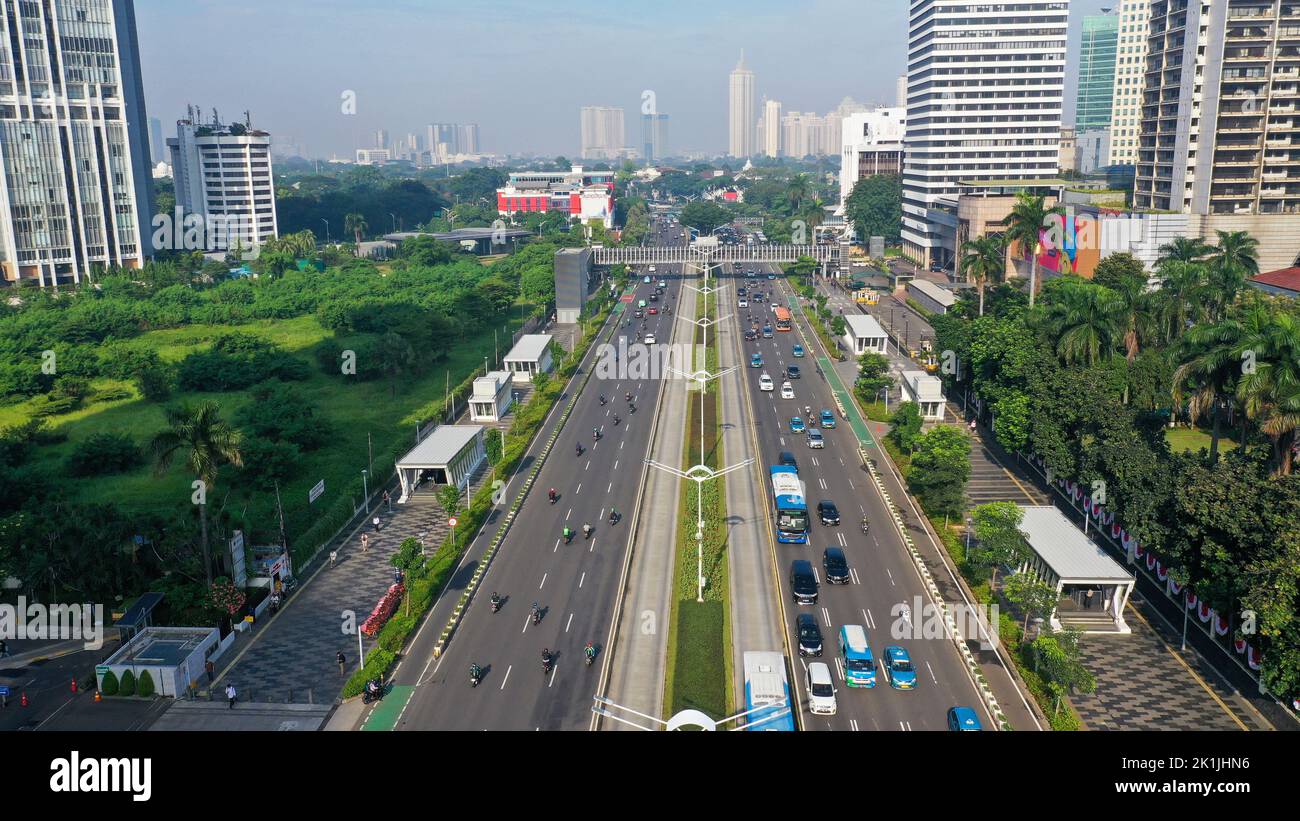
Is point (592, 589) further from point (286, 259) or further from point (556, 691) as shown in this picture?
point (286, 259)

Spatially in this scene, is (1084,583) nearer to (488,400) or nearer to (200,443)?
(200,443)

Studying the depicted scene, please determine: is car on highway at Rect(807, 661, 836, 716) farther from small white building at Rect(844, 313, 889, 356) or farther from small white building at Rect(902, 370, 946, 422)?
small white building at Rect(844, 313, 889, 356)

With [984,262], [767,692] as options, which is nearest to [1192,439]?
[984,262]

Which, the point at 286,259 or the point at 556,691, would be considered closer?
the point at 556,691

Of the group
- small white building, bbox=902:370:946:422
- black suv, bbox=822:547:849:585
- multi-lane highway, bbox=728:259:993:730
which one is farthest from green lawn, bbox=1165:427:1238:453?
black suv, bbox=822:547:849:585

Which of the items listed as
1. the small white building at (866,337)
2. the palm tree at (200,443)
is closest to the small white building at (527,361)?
the small white building at (866,337)

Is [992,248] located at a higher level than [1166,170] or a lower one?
lower

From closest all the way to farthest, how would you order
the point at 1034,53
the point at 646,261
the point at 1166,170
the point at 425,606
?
the point at 425,606 → the point at 1166,170 → the point at 1034,53 → the point at 646,261

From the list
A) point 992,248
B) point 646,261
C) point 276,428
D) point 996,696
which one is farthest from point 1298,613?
point 646,261
